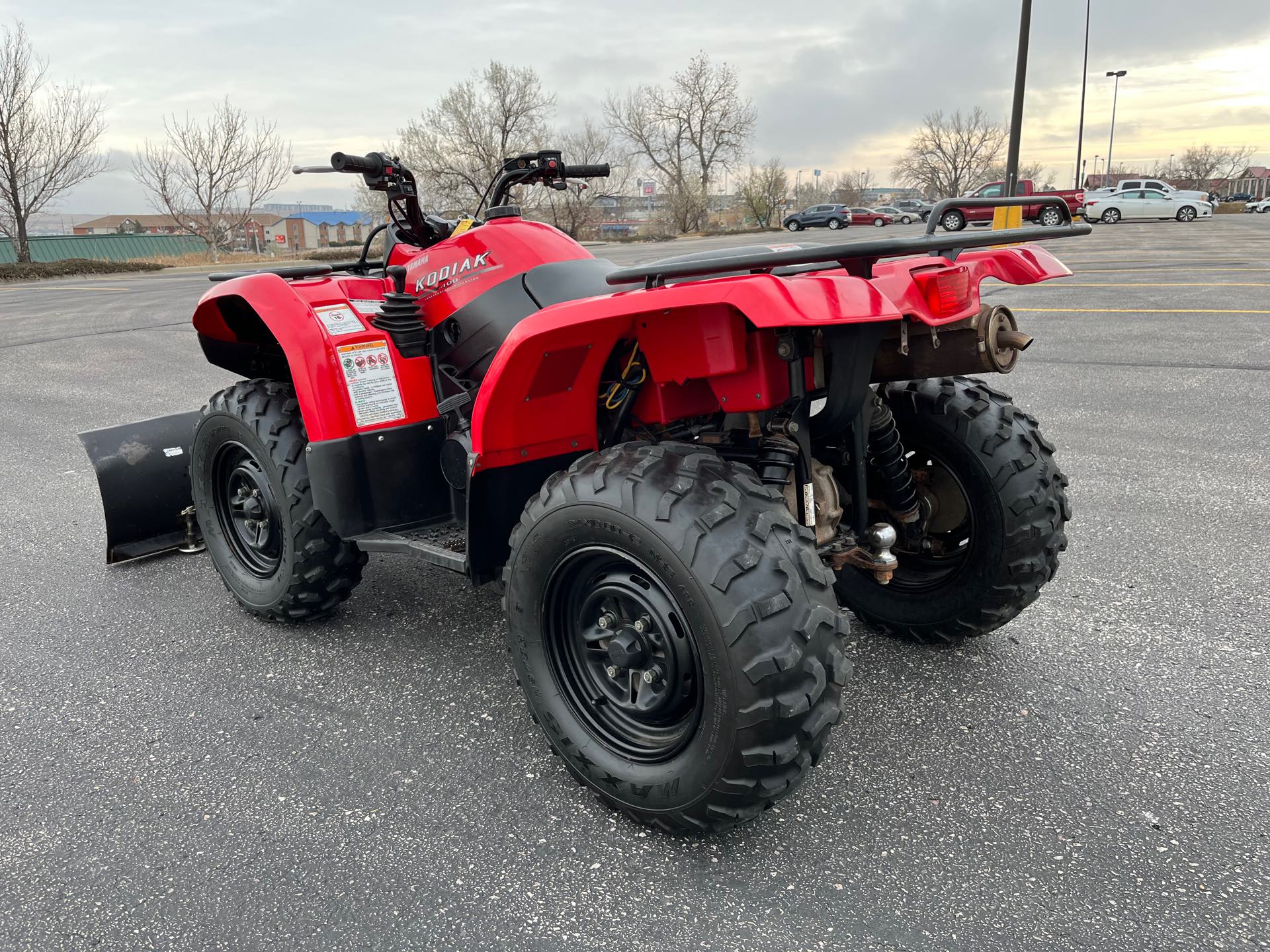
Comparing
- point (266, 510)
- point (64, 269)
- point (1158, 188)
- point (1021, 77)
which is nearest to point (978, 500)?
point (266, 510)

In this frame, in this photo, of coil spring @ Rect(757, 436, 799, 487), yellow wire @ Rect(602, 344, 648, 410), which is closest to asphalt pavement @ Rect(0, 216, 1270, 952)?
coil spring @ Rect(757, 436, 799, 487)

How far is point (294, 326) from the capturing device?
10.6ft

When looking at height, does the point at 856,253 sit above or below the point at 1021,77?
below

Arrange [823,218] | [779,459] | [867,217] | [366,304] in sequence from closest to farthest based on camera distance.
→ [779,459], [366,304], [823,218], [867,217]

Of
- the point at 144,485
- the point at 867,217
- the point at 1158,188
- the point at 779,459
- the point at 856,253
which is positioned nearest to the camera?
the point at 856,253

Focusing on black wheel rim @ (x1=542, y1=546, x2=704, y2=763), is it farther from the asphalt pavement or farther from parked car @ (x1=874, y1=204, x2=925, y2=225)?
parked car @ (x1=874, y1=204, x2=925, y2=225)

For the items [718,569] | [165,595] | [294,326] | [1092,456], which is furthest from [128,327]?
[718,569]

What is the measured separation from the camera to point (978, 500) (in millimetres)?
2980

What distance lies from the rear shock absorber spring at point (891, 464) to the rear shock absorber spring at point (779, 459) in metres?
0.41

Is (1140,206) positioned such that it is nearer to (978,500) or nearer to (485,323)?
(978,500)

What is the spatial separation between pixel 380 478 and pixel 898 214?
175 feet

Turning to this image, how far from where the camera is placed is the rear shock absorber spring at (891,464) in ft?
9.01

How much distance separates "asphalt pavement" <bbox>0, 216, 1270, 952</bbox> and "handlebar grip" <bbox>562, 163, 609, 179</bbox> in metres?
1.75

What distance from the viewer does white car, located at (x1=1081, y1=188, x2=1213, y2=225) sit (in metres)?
35.9
